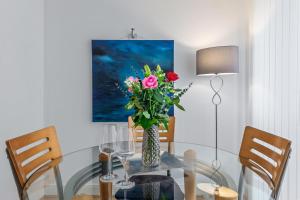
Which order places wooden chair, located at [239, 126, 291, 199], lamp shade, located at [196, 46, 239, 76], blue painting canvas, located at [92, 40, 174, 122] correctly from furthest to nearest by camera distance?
1. blue painting canvas, located at [92, 40, 174, 122]
2. lamp shade, located at [196, 46, 239, 76]
3. wooden chair, located at [239, 126, 291, 199]

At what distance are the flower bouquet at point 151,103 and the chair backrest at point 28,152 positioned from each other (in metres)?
0.62

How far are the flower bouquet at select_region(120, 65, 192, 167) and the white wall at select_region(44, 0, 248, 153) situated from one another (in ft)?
4.72

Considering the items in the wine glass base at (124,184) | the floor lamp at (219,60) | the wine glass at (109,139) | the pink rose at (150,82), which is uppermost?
the floor lamp at (219,60)

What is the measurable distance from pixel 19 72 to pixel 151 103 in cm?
163

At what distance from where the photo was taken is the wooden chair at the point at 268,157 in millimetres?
1110

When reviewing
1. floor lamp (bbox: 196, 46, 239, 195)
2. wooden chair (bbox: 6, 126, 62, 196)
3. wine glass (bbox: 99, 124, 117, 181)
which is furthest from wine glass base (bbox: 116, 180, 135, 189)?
floor lamp (bbox: 196, 46, 239, 195)

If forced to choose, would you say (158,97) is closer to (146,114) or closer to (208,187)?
(146,114)

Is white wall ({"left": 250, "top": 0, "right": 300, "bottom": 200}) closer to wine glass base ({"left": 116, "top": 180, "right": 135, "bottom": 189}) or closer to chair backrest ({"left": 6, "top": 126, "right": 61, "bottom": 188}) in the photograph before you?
wine glass base ({"left": 116, "top": 180, "right": 135, "bottom": 189})

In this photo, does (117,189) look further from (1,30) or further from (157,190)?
(1,30)

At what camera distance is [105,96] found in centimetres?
276

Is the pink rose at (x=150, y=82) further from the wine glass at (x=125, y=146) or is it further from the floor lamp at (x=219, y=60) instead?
the floor lamp at (x=219, y=60)

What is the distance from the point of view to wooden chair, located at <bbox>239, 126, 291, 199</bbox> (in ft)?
3.64

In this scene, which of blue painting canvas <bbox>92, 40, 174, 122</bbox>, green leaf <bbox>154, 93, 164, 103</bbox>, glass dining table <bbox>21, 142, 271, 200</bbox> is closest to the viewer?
glass dining table <bbox>21, 142, 271, 200</bbox>

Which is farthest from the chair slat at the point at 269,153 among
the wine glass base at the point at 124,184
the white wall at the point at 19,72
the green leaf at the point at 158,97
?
the white wall at the point at 19,72
